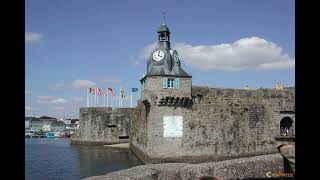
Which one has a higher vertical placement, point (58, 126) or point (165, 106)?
point (165, 106)

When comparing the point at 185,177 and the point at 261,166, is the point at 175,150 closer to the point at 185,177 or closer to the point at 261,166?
the point at 261,166

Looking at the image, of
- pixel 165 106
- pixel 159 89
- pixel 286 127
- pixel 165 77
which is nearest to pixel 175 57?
pixel 165 77

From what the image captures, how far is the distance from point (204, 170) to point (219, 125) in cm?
1509

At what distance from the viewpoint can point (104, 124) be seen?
4241 centimetres

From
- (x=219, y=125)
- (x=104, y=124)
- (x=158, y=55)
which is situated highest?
(x=158, y=55)

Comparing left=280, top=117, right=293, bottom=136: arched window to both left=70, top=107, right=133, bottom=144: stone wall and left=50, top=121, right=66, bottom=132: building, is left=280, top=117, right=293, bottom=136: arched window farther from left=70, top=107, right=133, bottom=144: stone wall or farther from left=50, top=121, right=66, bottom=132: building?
left=50, top=121, right=66, bottom=132: building

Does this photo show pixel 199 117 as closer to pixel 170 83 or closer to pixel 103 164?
pixel 170 83

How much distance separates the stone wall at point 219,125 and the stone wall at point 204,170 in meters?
11.8

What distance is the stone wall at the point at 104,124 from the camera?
42.3 meters

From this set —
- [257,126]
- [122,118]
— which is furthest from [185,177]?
[122,118]

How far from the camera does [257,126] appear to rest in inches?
999
